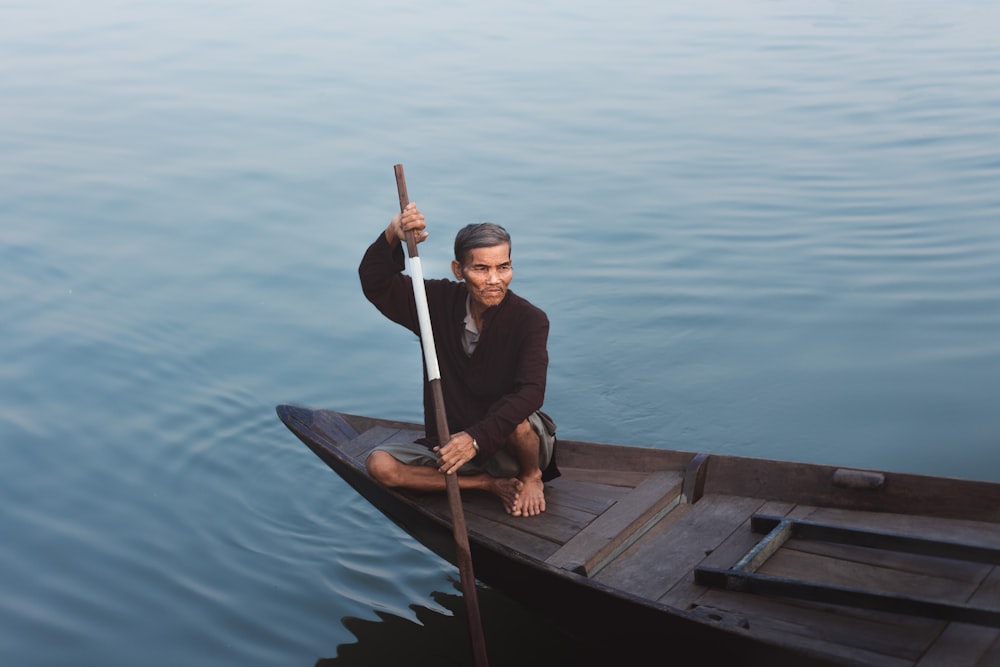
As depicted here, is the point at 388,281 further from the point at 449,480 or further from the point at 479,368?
the point at 449,480

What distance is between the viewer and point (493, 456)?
13.9ft

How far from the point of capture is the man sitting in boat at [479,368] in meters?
3.91

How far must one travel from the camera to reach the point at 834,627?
3293 mm

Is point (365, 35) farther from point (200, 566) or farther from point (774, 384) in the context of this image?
point (200, 566)

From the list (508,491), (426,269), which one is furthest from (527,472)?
(426,269)

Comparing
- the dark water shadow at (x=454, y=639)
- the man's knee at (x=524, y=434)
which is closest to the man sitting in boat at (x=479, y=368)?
the man's knee at (x=524, y=434)

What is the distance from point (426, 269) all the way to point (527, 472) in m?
4.04

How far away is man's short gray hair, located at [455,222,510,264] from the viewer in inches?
153

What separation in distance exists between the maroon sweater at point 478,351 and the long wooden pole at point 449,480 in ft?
0.50

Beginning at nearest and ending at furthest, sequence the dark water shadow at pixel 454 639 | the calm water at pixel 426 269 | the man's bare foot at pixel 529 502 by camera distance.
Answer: the man's bare foot at pixel 529 502 → the dark water shadow at pixel 454 639 → the calm water at pixel 426 269

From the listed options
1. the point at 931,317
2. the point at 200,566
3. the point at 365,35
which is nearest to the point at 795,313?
the point at 931,317

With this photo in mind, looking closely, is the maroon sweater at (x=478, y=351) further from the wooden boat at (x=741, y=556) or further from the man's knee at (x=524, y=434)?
the wooden boat at (x=741, y=556)

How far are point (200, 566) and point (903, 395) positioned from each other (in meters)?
3.89

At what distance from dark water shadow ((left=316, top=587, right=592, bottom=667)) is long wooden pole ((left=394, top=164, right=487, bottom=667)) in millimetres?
372
